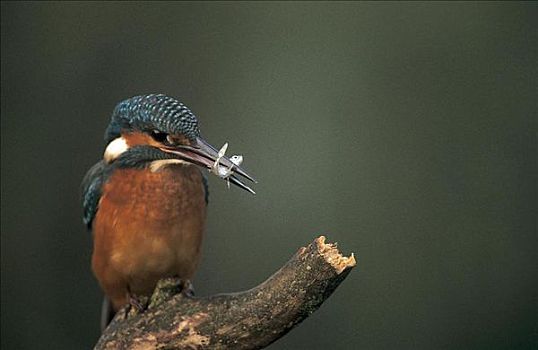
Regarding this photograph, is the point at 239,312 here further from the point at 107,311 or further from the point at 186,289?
the point at 107,311

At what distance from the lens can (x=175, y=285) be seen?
1687mm

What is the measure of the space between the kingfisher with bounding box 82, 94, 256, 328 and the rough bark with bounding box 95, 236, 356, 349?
8 centimetres

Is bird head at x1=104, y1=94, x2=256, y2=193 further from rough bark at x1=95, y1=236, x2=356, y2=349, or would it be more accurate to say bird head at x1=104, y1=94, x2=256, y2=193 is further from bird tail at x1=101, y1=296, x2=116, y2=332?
bird tail at x1=101, y1=296, x2=116, y2=332

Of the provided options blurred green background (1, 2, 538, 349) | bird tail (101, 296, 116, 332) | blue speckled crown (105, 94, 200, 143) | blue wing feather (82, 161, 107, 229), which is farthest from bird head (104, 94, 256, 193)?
blurred green background (1, 2, 538, 349)

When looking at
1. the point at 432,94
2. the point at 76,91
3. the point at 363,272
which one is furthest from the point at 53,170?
the point at 432,94

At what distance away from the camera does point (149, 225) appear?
177 cm

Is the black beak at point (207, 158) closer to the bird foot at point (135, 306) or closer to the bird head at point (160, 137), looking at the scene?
the bird head at point (160, 137)

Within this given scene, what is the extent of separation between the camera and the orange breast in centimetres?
175

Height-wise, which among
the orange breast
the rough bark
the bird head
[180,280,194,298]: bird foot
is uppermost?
the bird head

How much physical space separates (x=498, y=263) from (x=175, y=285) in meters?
1.63

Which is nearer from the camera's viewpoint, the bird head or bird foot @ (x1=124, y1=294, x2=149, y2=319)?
the bird head

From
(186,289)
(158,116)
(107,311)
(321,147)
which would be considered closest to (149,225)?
(186,289)

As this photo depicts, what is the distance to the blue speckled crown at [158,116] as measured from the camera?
60.6 inches

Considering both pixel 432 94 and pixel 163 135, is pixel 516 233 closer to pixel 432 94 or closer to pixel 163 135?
pixel 432 94
